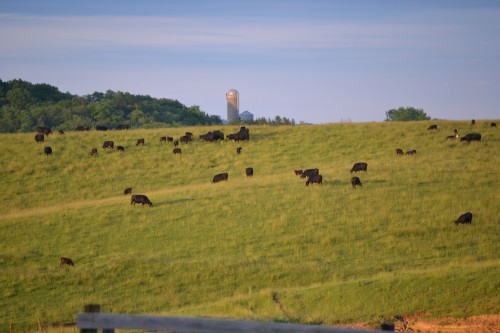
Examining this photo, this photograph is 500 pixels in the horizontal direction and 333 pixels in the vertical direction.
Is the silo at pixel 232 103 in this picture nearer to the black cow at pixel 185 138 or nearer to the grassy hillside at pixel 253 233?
the black cow at pixel 185 138

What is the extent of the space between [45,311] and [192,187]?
1918 centimetres

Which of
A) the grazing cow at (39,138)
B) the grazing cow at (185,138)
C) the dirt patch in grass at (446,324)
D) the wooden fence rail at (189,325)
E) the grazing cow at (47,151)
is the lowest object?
the dirt patch in grass at (446,324)

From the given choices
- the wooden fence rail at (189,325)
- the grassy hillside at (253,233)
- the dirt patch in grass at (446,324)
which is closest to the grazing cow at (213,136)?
the grassy hillside at (253,233)

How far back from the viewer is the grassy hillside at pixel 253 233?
18828 millimetres

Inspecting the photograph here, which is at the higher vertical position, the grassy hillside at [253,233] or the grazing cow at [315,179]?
the grazing cow at [315,179]

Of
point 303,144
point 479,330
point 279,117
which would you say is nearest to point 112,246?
point 479,330

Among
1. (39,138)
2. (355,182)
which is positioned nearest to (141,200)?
(355,182)

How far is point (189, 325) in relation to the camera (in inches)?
284

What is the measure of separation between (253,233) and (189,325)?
68.3 feet

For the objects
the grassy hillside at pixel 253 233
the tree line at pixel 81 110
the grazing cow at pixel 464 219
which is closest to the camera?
the grassy hillside at pixel 253 233

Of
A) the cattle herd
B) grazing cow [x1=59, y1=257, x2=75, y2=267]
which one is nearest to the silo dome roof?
the cattle herd

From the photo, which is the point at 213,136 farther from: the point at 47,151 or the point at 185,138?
the point at 47,151

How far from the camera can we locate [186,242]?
89.3ft

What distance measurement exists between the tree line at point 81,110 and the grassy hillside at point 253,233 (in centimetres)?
4462
